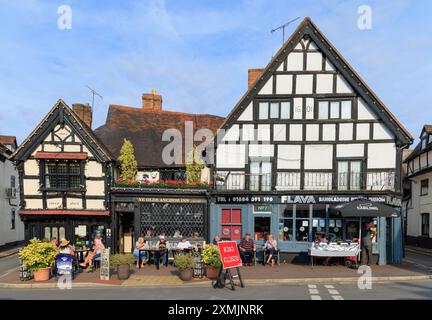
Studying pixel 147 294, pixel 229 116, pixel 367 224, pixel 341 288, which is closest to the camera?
pixel 147 294

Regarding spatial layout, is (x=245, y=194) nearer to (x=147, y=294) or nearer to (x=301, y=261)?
(x=301, y=261)

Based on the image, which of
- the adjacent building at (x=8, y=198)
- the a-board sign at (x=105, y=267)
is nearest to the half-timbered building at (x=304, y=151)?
the a-board sign at (x=105, y=267)

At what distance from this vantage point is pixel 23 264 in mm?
12953

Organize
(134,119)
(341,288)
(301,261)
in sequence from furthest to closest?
1. (134,119)
2. (301,261)
3. (341,288)

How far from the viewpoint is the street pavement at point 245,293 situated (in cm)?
1042

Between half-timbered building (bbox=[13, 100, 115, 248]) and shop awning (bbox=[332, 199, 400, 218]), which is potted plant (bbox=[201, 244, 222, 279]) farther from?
half-timbered building (bbox=[13, 100, 115, 248])

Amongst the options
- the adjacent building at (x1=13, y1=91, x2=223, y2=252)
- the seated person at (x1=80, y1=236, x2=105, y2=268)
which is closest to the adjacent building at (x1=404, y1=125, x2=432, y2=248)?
the adjacent building at (x1=13, y1=91, x2=223, y2=252)

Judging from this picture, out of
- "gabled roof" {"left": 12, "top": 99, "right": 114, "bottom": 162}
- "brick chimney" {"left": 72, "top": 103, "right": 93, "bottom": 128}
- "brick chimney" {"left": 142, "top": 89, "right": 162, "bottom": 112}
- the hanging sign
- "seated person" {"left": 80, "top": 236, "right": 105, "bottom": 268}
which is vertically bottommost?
"seated person" {"left": 80, "top": 236, "right": 105, "bottom": 268}

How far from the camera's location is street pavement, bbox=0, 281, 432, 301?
10.4 meters

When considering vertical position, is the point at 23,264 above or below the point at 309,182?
below

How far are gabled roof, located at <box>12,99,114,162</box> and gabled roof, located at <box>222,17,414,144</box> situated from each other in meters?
7.39

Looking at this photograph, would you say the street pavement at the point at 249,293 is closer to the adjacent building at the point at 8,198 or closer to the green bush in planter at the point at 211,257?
the green bush in planter at the point at 211,257

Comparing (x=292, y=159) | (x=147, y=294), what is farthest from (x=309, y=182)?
(x=147, y=294)
